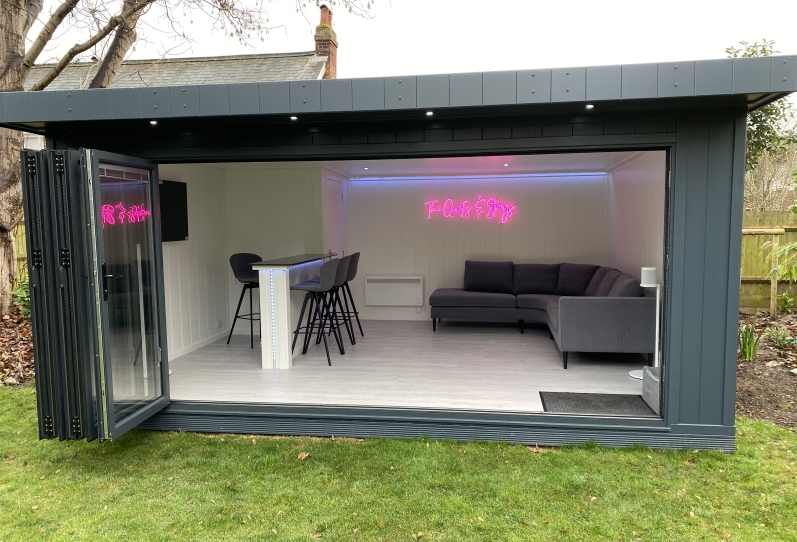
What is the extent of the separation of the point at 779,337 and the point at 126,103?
6.71 metres

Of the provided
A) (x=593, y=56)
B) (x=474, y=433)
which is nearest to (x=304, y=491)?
(x=474, y=433)

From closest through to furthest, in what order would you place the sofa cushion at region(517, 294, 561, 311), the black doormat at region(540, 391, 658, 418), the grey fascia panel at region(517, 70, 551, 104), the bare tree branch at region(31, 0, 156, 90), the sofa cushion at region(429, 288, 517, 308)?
the grey fascia panel at region(517, 70, 551, 104), the black doormat at region(540, 391, 658, 418), the bare tree branch at region(31, 0, 156, 90), the sofa cushion at region(517, 294, 561, 311), the sofa cushion at region(429, 288, 517, 308)

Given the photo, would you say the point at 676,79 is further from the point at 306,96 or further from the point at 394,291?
the point at 394,291

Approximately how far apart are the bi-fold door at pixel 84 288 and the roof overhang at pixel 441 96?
0.44m

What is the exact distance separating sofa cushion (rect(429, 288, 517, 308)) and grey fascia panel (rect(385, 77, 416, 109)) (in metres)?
4.24

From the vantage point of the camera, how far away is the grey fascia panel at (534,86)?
3.08m

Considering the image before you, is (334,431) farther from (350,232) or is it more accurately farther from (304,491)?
(350,232)

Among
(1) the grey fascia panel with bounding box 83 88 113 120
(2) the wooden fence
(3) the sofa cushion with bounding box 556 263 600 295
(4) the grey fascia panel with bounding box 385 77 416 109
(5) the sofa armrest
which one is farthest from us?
(2) the wooden fence

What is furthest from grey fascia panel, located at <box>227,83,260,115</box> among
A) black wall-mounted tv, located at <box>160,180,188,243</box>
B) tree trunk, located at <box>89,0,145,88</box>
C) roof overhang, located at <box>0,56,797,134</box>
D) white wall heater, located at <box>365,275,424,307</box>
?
white wall heater, located at <box>365,275,424,307</box>

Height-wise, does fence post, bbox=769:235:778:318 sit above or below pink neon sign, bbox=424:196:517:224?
below

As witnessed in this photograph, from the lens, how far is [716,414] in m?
3.56

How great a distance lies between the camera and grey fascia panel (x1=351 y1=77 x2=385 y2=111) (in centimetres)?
322

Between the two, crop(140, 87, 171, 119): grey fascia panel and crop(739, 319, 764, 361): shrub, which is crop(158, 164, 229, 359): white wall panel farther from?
crop(739, 319, 764, 361): shrub

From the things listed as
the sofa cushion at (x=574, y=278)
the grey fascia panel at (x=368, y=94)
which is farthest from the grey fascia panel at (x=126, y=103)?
the sofa cushion at (x=574, y=278)
